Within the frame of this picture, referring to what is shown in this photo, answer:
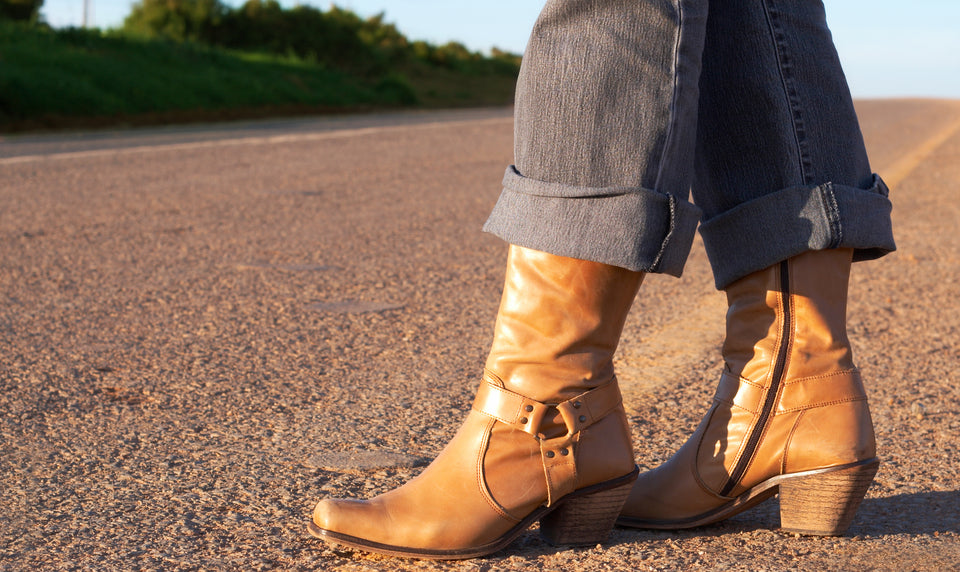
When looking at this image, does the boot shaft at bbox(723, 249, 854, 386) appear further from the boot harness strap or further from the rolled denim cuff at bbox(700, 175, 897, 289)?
the boot harness strap

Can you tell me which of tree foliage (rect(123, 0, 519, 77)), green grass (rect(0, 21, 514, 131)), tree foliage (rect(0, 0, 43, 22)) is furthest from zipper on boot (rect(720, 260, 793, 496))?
tree foliage (rect(123, 0, 519, 77))

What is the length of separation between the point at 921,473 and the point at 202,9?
82.6 ft

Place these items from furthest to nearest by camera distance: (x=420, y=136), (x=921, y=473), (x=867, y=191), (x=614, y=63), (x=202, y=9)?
(x=202, y=9) → (x=420, y=136) → (x=921, y=473) → (x=867, y=191) → (x=614, y=63)

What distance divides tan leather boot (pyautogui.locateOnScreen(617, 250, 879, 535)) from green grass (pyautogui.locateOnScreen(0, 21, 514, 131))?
13.1 meters

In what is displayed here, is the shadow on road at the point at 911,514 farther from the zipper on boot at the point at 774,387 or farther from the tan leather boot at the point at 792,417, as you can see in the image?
the zipper on boot at the point at 774,387

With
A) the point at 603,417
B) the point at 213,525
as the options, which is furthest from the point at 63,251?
the point at 603,417

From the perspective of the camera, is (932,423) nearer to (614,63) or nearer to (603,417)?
(603,417)

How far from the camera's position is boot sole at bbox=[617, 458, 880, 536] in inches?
54.0

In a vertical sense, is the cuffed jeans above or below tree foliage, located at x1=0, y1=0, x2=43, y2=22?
below

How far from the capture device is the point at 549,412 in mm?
1314

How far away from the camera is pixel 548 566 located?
130cm

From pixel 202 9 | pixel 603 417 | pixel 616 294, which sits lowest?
pixel 603 417

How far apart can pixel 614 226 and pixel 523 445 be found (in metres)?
0.31

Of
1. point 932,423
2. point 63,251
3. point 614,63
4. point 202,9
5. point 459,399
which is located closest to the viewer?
point 614,63
